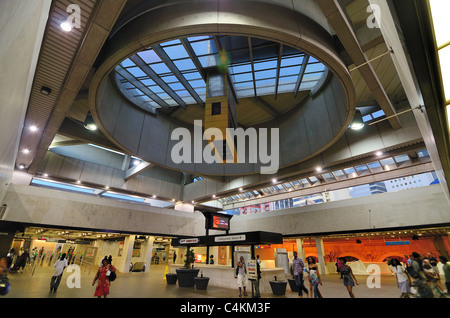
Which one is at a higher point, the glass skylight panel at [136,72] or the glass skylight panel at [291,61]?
the glass skylight panel at [291,61]

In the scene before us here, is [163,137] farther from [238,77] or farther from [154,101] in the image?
[238,77]

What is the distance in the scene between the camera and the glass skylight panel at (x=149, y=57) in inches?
415

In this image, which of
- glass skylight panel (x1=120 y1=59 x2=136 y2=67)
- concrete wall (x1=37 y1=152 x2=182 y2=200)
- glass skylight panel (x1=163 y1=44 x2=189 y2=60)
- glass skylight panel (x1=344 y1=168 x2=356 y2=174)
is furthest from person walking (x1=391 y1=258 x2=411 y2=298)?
concrete wall (x1=37 y1=152 x2=182 y2=200)

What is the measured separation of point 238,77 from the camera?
13023mm

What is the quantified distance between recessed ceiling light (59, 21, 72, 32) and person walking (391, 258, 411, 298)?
8649mm

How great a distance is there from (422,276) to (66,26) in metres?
8.81

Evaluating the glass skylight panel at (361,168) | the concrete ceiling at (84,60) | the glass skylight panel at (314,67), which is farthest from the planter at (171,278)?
the glass skylight panel at (361,168)

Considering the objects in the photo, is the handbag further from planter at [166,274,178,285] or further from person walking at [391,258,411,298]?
planter at [166,274,178,285]

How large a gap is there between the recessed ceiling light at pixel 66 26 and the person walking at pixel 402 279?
28.4ft

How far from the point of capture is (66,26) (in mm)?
5664

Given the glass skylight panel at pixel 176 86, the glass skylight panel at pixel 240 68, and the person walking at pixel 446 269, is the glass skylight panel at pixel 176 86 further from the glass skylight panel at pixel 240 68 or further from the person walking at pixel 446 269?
the person walking at pixel 446 269

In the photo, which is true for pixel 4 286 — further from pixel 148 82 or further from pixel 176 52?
pixel 148 82

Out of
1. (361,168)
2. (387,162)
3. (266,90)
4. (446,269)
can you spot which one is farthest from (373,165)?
(446,269)
